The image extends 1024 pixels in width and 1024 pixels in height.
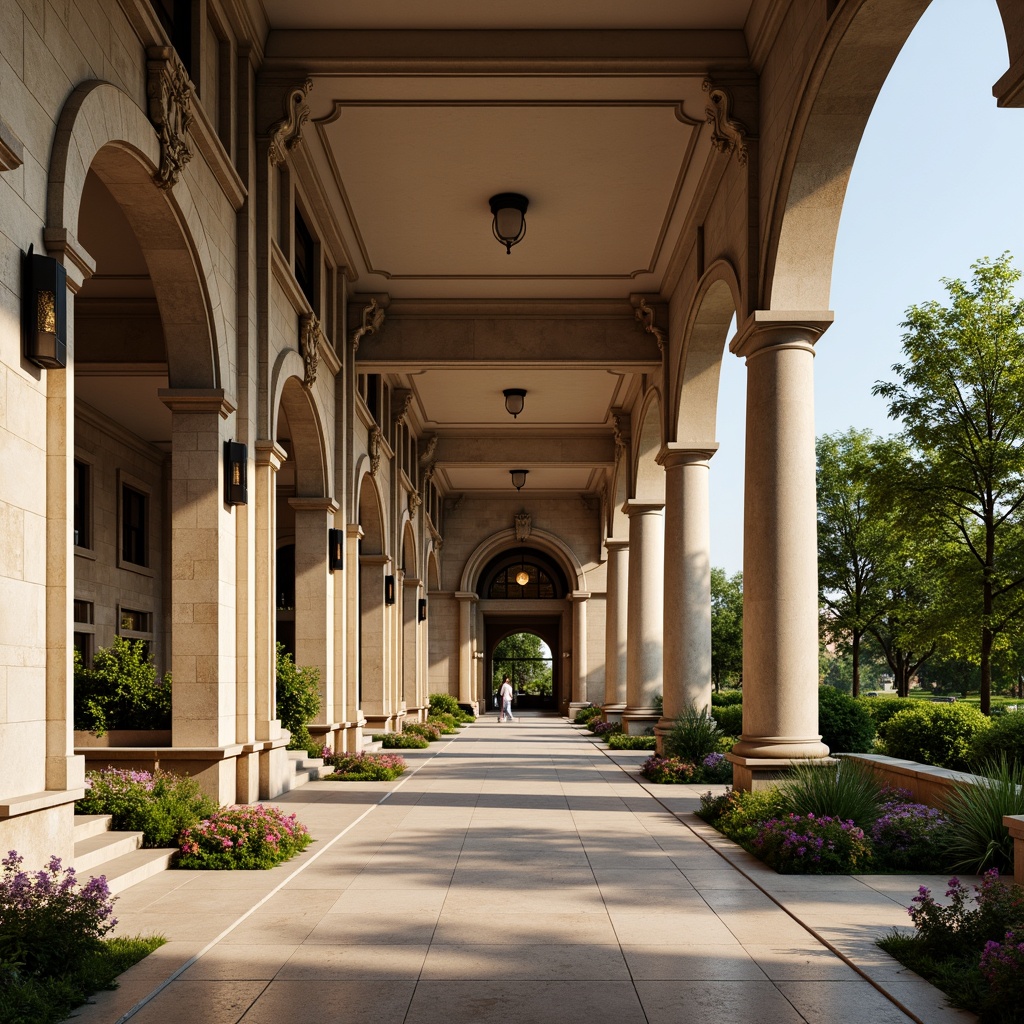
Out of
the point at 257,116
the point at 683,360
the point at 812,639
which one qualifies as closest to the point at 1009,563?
the point at 683,360

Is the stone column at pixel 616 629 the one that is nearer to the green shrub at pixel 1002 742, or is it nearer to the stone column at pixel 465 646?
the stone column at pixel 465 646

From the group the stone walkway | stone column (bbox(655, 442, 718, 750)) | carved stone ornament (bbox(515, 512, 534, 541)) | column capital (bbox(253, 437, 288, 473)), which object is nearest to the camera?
the stone walkway

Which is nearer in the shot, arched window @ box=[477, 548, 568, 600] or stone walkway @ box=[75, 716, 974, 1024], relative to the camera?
stone walkway @ box=[75, 716, 974, 1024]

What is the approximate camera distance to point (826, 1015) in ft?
17.4

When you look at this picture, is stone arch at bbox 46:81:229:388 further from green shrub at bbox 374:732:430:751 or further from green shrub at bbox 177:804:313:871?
green shrub at bbox 374:732:430:751

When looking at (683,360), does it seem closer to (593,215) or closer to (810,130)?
(593,215)

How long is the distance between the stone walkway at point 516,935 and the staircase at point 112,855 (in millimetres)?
173

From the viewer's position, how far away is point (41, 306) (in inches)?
265

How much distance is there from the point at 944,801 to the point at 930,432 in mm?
13928

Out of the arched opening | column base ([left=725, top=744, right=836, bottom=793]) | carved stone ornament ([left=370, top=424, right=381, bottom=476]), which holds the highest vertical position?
carved stone ornament ([left=370, top=424, right=381, bottom=476])

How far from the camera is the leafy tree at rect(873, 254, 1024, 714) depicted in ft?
72.1

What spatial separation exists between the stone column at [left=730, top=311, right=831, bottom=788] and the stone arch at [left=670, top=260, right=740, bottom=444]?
504 centimetres

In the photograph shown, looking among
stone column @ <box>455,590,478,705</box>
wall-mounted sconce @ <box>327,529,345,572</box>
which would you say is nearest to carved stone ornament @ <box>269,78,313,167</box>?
wall-mounted sconce @ <box>327,529,345,572</box>

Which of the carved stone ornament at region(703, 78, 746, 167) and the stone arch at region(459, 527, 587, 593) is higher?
the carved stone ornament at region(703, 78, 746, 167)
